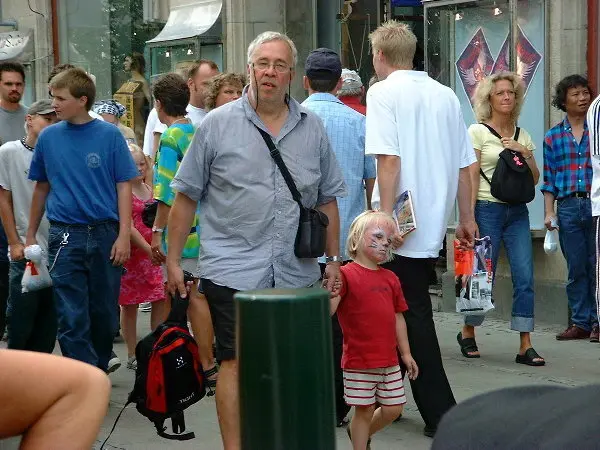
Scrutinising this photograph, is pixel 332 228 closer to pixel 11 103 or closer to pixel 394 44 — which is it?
pixel 394 44

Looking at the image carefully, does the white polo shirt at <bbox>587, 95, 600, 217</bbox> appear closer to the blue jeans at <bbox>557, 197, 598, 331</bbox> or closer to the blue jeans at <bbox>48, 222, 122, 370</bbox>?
the blue jeans at <bbox>557, 197, 598, 331</bbox>

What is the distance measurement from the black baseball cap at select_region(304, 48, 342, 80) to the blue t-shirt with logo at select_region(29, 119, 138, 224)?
1103 mm

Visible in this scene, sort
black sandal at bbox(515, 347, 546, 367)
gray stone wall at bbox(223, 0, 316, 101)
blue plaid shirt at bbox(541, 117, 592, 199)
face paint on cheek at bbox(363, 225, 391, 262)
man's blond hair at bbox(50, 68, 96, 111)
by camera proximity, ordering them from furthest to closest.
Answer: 1. gray stone wall at bbox(223, 0, 316, 101)
2. blue plaid shirt at bbox(541, 117, 592, 199)
3. black sandal at bbox(515, 347, 546, 367)
4. man's blond hair at bbox(50, 68, 96, 111)
5. face paint on cheek at bbox(363, 225, 391, 262)

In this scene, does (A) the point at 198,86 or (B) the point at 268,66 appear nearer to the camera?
(B) the point at 268,66

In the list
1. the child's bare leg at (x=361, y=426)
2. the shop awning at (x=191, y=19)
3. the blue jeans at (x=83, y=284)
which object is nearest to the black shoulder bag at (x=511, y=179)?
the blue jeans at (x=83, y=284)

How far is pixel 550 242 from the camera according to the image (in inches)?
358

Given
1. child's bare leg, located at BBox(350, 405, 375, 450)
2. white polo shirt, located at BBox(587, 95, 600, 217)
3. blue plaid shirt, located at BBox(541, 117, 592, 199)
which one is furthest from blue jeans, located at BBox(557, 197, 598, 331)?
child's bare leg, located at BBox(350, 405, 375, 450)

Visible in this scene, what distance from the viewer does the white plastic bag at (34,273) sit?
23.6 ft

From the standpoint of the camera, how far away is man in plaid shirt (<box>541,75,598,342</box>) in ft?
29.6

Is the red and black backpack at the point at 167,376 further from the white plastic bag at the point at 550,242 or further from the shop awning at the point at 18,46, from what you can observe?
the shop awning at the point at 18,46

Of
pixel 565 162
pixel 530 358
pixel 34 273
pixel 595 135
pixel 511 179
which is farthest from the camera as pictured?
pixel 565 162

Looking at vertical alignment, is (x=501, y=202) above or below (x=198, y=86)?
below

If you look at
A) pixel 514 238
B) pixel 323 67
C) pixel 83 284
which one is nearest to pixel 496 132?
pixel 514 238

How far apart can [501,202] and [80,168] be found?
300 cm
